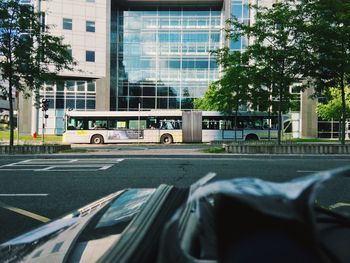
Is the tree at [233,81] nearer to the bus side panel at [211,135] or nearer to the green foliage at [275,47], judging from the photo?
the green foliage at [275,47]

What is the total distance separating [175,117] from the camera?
32.7 m

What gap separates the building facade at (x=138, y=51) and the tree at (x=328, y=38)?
34.6 metres

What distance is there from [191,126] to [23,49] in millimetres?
16097

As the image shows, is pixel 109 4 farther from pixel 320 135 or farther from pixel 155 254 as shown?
pixel 155 254

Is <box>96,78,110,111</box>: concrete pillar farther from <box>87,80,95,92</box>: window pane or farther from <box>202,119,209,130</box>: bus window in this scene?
<box>202,119,209,130</box>: bus window

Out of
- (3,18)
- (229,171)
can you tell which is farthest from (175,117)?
(229,171)

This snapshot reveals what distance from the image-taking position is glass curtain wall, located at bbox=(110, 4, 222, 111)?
55000mm

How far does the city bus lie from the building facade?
67.1ft

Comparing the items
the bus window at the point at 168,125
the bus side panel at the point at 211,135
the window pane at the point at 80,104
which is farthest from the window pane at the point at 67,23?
the bus side panel at the point at 211,135

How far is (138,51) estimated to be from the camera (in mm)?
55656

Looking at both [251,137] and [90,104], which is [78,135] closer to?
[251,137]

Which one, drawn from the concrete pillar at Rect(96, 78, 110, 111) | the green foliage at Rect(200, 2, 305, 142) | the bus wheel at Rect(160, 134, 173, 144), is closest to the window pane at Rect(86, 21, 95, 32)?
the concrete pillar at Rect(96, 78, 110, 111)

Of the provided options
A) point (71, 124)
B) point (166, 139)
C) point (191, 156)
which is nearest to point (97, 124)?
point (71, 124)

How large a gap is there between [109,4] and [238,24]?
38666 mm
